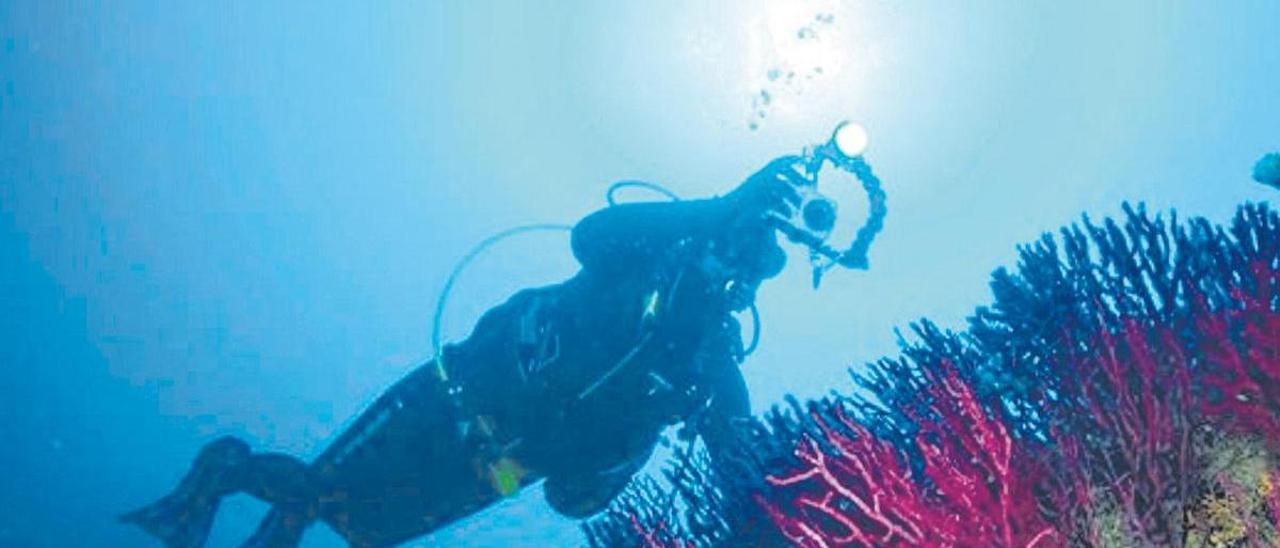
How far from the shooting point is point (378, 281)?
8731 centimetres

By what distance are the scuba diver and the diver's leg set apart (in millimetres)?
16

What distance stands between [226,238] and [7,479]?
25.9 meters

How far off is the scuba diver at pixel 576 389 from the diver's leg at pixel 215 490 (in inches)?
0.6

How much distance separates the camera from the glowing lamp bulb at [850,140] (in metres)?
7.62

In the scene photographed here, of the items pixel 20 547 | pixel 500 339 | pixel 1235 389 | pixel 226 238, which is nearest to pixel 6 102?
pixel 226 238

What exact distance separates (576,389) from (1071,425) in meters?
4.63

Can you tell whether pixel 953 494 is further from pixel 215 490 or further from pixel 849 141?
pixel 215 490

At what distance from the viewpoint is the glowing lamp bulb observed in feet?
25.0

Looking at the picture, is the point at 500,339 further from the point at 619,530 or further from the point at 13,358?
the point at 13,358

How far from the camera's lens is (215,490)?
788cm

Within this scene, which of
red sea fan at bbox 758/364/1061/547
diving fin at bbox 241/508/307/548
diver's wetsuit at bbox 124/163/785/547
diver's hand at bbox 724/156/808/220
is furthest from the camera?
diving fin at bbox 241/508/307/548

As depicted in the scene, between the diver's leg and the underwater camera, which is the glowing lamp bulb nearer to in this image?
the underwater camera

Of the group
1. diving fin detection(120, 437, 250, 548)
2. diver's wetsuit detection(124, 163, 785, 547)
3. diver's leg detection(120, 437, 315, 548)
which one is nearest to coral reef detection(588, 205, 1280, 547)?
diver's wetsuit detection(124, 163, 785, 547)

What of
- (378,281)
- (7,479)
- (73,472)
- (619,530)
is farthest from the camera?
(378,281)
